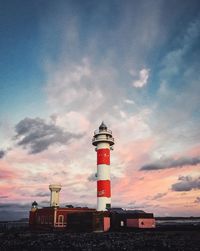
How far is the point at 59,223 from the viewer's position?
59531mm

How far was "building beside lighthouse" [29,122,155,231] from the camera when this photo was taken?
53219 mm

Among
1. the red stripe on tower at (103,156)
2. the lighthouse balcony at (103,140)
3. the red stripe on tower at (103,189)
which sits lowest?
the red stripe on tower at (103,189)

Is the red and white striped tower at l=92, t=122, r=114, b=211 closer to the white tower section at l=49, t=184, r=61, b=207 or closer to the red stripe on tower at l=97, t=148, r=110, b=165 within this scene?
the red stripe on tower at l=97, t=148, r=110, b=165

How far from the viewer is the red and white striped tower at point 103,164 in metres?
56.0

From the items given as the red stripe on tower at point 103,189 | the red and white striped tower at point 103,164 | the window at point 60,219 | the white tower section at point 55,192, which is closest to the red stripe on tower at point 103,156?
the red and white striped tower at point 103,164

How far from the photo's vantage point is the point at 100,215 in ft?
174

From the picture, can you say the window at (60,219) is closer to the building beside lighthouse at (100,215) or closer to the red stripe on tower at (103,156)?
the building beside lighthouse at (100,215)

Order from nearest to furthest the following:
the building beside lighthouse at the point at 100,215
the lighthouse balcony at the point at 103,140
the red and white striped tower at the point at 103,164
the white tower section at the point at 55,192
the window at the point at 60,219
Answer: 1. the building beside lighthouse at the point at 100,215
2. the red and white striped tower at the point at 103,164
3. the lighthouse balcony at the point at 103,140
4. the window at the point at 60,219
5. the white tower section at the point at 55,192

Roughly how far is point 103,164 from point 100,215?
9.12 m

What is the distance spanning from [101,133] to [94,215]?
15396 millimetres

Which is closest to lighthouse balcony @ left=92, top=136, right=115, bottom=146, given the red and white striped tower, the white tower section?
the red and white striped tower

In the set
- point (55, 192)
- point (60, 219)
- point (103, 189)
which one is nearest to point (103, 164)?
point (103, 189)

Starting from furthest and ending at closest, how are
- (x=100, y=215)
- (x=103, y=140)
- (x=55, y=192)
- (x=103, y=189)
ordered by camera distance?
(x=55, y=192) → (x=103, y=140) → (x=103, y=189) → (x=100, y=215)

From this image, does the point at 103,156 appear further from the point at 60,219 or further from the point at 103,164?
the point at 60,219
